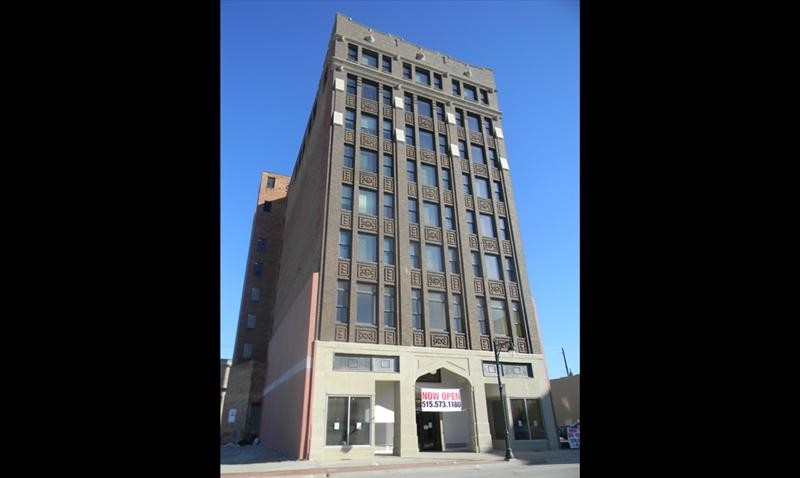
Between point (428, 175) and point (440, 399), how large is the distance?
46.4ft

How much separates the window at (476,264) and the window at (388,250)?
528cm

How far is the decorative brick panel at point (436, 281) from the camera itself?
981 inches

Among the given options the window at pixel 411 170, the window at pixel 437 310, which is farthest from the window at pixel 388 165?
the window at pixel 437 310

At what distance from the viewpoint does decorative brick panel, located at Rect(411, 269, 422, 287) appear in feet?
80.5

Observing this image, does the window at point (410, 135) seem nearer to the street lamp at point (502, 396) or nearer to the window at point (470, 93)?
the window at point (470, 93)

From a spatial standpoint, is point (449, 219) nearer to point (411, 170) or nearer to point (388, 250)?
point (411, 170)

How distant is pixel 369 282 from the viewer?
23.4 m

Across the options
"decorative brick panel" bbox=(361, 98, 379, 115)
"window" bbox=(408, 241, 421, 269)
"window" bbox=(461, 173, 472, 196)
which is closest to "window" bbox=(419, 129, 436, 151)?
"window" bbox=(461, 173, 472, 196)

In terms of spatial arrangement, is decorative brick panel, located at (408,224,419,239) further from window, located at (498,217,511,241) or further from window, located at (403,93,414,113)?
window, located at (403,93,414,113)

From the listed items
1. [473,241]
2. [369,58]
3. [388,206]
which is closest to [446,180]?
[473,241]

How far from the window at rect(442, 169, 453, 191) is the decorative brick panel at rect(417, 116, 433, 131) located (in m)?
3.61
